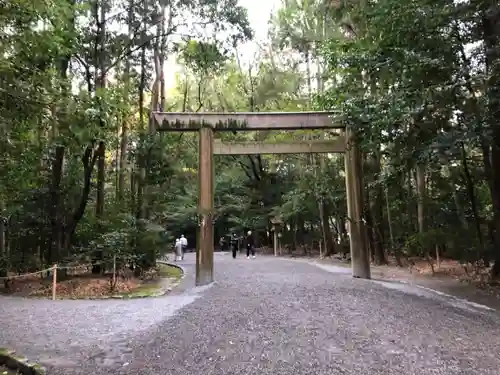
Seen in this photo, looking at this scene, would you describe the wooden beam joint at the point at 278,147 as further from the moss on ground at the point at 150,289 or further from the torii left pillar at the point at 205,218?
the moss on ground at the point at 150,289

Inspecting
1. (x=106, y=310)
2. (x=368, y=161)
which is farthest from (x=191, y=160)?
(x=106, y=310)

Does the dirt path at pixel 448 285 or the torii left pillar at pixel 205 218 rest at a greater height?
the torii left pillar at pixel 205 218

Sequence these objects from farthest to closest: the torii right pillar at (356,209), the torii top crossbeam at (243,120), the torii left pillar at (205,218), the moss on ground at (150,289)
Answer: the torii right pillar at (356,209)
the torii top crossbeam at (243,120)
the torii left pillar at (205,218)
the moss on ground at (150,289)

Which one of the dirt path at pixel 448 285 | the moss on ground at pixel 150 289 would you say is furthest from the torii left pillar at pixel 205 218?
the dirt path at pixel 448 285

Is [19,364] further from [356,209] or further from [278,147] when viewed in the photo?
[356,209]

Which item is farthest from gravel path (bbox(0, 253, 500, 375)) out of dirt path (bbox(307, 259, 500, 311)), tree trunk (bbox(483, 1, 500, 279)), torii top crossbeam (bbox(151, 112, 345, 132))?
torii top crossbeam (bbox(151, 112, 345, 132))

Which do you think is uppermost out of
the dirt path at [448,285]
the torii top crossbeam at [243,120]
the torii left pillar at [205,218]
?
the torii top crossbeam at [243,120]

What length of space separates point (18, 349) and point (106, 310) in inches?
110

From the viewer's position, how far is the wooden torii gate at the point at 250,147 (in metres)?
10.6

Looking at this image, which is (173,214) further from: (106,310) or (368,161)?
(106,310)

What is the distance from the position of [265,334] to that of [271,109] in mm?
19649

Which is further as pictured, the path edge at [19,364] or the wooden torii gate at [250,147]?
the wooden torii gate at [250,147]

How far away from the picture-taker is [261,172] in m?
27.6

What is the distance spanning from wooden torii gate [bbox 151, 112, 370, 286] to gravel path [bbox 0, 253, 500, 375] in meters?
2.05
